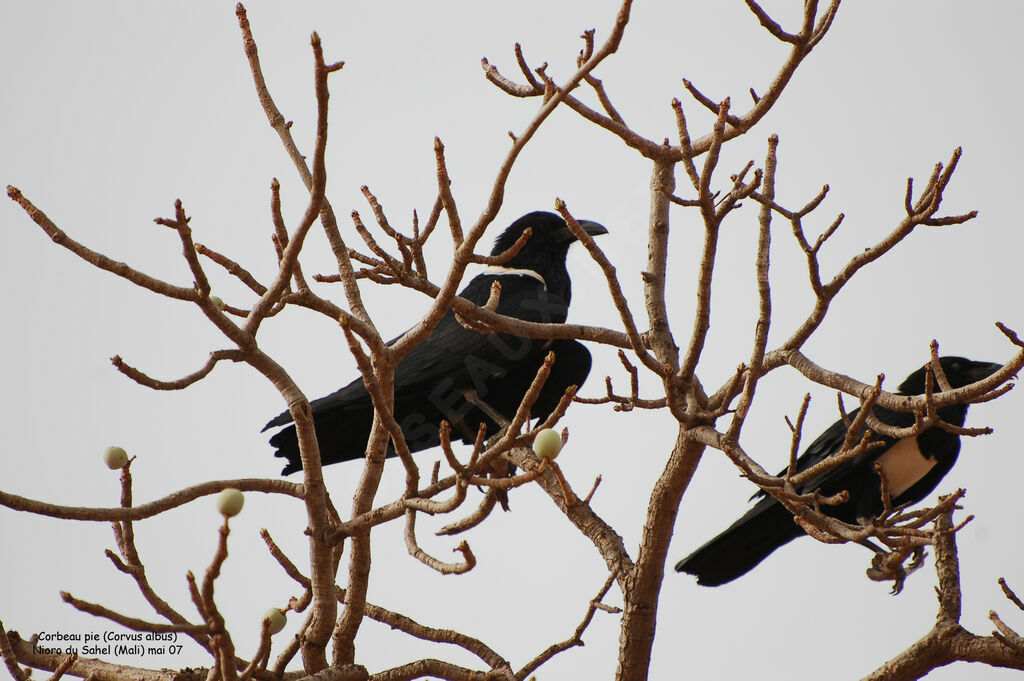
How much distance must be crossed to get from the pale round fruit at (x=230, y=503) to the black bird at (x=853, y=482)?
3243mm

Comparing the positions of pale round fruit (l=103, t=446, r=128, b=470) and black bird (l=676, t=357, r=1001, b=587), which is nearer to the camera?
pale round fruit (l=103, t=446, r=128, b=470)

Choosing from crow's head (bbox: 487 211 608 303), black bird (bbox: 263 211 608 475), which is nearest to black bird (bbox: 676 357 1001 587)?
black bird (bbox: 263 211 608 475)

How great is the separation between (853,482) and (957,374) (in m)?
0.93

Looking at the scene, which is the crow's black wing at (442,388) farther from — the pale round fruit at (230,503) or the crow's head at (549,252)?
the pale round fruit at (230,503)

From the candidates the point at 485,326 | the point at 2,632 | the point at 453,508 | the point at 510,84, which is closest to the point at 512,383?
the point at 510,84

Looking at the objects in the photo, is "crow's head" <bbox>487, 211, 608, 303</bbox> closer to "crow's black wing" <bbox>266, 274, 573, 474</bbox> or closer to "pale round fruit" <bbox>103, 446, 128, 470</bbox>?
"crow's black wing" <bbox>266, 274, 573, 474</bbox>

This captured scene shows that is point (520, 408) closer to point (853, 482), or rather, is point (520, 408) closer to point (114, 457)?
point (114, 457)

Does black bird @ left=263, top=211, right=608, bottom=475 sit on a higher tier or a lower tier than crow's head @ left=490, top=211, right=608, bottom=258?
lower

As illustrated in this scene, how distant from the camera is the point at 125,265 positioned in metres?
1.95

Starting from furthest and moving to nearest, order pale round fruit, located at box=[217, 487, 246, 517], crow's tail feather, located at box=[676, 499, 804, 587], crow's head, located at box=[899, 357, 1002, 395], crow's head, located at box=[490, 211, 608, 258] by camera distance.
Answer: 1. crow's head, located at box=[490, 211, 608, 258]
2. crow's head, located at box=[899, 357, 1002, 395]
3. crow's tail feather, located at box=[676, 499, 804, 587]
4. pale round fruit, located at box=[217, 487, 246, 517]

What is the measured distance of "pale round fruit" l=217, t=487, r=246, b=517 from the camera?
157 centimetres

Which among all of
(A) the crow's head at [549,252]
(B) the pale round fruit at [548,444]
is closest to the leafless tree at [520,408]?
(B) the pale round fruit at [548,444]

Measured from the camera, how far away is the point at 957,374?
5387 millimetres

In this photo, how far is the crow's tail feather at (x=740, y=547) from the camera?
4641 millimetres
